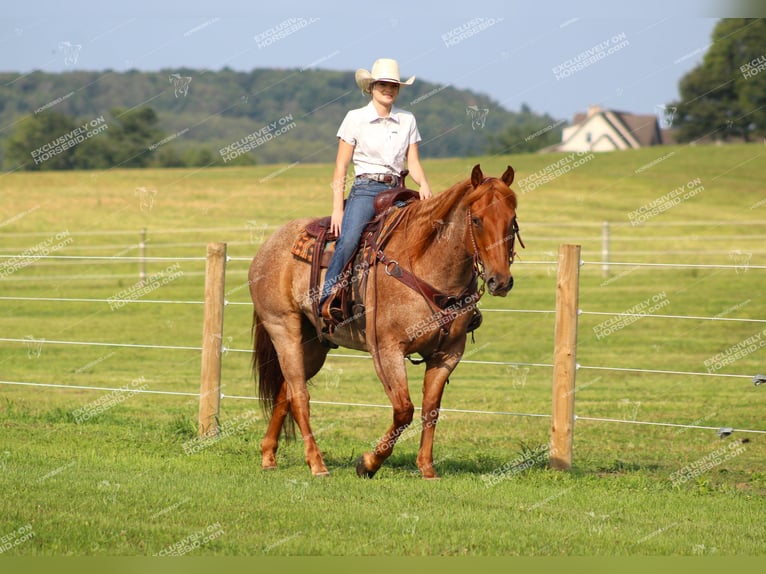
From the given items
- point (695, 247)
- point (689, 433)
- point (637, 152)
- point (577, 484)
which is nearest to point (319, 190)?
point (695, 247)

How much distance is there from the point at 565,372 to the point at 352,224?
→ 7.81 ft

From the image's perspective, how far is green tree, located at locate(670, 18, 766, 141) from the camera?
6812 centimetres

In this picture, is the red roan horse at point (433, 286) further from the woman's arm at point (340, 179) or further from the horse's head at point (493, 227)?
the woman's arm at point (340, 179)

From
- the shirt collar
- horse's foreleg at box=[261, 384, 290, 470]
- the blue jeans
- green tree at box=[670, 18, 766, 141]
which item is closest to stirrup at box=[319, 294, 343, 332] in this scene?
the blue jeans

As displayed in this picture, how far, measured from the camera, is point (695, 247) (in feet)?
113

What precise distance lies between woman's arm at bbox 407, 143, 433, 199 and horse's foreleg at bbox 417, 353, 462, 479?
1.32m

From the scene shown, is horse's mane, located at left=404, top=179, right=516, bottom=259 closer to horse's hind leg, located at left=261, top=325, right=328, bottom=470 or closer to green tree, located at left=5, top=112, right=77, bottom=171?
horse's hind leg, located at left=261, top=325, right=328, bottom=470

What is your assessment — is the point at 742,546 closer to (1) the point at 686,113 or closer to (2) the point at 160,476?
(2) the point at 160,476

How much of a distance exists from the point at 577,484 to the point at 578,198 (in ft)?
132

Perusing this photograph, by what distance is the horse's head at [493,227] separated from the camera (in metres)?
7.15

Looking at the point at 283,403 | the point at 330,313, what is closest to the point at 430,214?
the point at 330,313

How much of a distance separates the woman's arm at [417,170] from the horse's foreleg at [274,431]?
7.31ft

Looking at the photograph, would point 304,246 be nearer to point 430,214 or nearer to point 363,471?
point 430,214

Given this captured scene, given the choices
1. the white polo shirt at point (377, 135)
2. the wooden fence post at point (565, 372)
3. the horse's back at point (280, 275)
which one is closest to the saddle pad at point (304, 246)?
the horse's back at point (280, 275)
